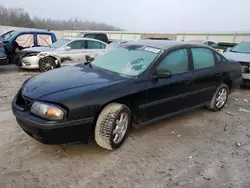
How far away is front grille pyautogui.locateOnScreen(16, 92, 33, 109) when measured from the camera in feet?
9.80

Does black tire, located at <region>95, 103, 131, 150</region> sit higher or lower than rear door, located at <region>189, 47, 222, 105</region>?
lower

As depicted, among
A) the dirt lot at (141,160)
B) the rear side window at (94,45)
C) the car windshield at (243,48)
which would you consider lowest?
the dirt lot at (141,160)

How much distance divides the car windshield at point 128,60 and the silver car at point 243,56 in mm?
4467

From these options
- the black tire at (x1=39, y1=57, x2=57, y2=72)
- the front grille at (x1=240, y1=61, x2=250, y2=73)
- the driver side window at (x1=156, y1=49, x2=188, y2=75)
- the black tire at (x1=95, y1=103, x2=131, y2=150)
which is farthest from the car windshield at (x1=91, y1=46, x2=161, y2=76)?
the black tire at (x1=39, y1=57, x2=57, y2=72)

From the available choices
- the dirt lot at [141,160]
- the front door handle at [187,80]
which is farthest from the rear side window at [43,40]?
the front door handle at [187,80]

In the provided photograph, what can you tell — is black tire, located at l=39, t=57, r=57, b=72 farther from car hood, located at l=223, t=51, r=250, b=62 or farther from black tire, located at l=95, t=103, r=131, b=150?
black tire, located at l=95, t=103, r=131, b=150

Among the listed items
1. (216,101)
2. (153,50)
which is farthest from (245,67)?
(153,50)

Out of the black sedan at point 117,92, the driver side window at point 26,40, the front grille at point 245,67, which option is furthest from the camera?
the driver side window at point 26,40

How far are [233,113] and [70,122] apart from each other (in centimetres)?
390

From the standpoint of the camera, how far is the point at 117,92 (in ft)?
10.5

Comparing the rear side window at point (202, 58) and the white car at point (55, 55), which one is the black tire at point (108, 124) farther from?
the white car at point (55, 55)

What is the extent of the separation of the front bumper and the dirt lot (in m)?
0.34

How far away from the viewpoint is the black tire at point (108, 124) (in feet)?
10.2

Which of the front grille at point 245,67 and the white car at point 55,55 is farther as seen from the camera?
the white car at point 55,55
